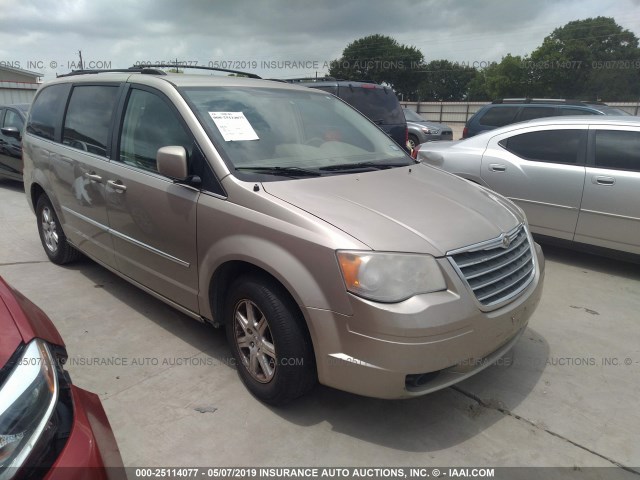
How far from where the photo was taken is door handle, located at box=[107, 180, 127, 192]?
3.41 m

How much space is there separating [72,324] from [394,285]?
273 centimetres

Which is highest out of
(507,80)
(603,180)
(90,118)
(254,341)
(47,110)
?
(507,80)

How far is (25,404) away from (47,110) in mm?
4145

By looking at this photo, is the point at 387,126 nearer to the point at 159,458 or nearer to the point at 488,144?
the point at 488,144

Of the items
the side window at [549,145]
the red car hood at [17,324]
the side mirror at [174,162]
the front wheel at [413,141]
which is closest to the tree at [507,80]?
the front wheel at [413,141]

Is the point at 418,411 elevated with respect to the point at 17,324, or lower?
lower

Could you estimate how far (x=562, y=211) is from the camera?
4961 mm

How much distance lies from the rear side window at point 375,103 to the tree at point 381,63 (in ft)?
196

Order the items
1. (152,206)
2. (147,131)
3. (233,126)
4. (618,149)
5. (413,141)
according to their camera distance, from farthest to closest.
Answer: (413,141)
(618,149)
(147,131)
(152,206)
(233,126)

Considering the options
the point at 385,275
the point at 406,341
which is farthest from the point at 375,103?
the point at 406,341

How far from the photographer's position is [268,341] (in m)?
2.65

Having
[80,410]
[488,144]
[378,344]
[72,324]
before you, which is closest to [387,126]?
[488,144]

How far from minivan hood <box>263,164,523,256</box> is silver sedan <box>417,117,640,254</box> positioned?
206cm

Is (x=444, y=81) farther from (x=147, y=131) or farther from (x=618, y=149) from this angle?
(x=147, y=131)
